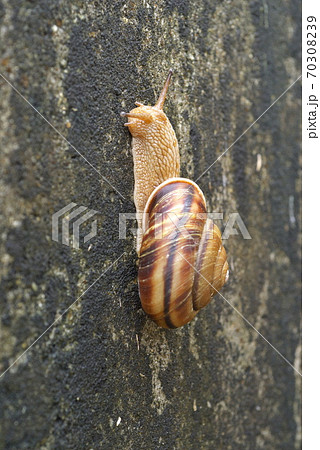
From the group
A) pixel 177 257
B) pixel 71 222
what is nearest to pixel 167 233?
pixel 177 257

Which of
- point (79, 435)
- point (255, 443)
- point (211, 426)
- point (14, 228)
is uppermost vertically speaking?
point (14, 228)

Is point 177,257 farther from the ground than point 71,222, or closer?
closer

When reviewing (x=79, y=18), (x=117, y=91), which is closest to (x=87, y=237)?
(x=117, y=91)

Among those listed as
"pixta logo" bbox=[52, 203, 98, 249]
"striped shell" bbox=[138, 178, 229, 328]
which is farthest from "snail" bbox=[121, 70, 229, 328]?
"pixta logo" bbox=[52, 203, 98, 249]

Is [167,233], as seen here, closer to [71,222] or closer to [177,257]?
[177,257]

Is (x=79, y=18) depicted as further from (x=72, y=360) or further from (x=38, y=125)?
(x=72, y=360)

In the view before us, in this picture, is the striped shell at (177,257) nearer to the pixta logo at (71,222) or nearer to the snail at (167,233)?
the snail at (167,233)
